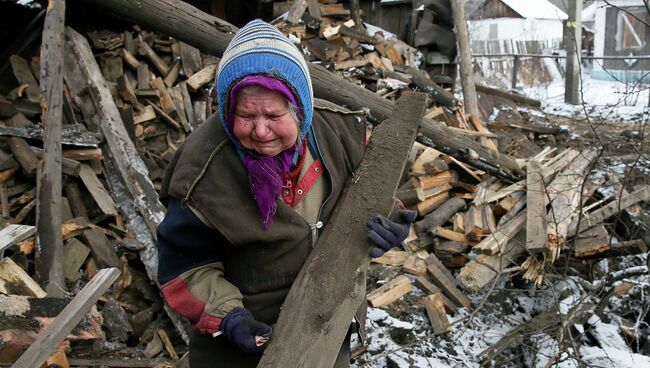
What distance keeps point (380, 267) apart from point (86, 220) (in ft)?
8.99

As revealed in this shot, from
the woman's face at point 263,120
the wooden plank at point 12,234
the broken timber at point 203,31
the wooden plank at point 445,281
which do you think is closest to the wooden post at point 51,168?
the wooden plank at point 12,234

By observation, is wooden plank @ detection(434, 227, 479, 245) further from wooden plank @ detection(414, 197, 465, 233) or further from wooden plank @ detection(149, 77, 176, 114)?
wooden plank @ detection(149, 77, 176, 114)

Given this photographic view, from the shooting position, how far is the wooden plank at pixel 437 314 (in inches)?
187

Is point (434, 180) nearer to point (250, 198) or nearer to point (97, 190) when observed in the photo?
point (97, 190)

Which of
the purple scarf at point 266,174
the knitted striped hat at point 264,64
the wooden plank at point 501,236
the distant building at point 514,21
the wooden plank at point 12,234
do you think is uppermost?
the distant building at point 514,21

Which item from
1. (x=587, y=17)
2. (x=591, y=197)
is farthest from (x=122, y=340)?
(x=587, y=17)

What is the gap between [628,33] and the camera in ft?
69.4

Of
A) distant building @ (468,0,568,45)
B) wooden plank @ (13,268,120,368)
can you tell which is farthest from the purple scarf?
distant building @ (468,0,568,45)

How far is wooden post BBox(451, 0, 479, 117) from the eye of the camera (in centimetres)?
882

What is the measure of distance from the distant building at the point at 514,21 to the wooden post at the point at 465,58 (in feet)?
80.5

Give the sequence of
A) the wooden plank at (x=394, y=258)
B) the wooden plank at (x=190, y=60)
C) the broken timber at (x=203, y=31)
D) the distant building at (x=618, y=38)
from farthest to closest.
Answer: the distant building at (x=618, y=38) → the wooden plank at (x=190, y=60) → the wooden plank at (x=394, y=258) → the broken timber at (x=203, y=31)

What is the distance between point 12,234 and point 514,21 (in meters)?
36.0

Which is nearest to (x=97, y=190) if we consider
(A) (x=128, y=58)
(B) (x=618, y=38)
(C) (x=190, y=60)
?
(A) (x=128, y=58)

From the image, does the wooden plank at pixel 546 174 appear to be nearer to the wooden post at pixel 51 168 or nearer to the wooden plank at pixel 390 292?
the wooden plank at pixel 390 292
